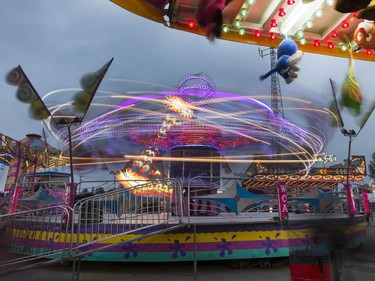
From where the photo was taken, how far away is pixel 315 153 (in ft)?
43.3

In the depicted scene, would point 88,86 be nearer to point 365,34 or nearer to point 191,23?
point 191,23

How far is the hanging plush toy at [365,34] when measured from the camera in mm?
3473

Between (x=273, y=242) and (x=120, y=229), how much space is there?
3.42m

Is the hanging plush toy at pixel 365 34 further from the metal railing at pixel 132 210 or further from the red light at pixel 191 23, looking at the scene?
the metal railing at pixel 132 210

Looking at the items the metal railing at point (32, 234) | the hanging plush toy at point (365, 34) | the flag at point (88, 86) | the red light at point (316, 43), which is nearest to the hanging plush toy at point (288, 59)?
the red light at point (316, 43)

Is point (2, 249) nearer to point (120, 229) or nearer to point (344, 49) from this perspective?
point (120, 229)

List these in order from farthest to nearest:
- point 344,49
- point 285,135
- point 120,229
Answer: point 285,135
point 120,229
point 344,49

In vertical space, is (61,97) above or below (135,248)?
above

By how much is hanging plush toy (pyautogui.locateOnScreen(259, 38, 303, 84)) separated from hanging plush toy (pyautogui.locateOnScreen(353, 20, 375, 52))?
67cm

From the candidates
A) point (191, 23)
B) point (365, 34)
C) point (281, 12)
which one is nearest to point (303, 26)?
point (281, 12)

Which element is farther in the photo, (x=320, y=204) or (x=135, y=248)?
(x=320, y=204)

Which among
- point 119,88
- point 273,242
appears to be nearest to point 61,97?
point 119,88

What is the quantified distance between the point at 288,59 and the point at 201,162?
806 centimetres

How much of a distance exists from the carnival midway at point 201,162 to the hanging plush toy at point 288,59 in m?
0.01
